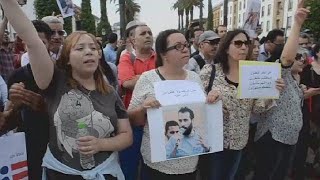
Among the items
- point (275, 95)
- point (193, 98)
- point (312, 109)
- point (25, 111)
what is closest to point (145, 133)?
point (193, 98)

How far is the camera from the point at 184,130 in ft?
8.46

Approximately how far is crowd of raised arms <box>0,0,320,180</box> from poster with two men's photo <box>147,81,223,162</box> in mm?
23

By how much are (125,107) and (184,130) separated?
1.96 feet

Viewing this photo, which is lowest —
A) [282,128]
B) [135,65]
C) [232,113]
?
[282,128]

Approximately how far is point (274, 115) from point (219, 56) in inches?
30.3

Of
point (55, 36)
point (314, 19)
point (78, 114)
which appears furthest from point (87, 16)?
point (78, 114)

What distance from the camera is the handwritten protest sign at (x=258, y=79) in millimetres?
2922

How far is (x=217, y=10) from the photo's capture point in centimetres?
11394

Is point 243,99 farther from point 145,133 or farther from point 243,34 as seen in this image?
point 145,133

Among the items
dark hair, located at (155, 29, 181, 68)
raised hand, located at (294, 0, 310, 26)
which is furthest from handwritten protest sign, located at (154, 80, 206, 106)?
raised hand, located at (294, 0, 310, 26)

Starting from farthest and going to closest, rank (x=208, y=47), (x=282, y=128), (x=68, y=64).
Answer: (x=208, y=47), (x=282, y=128), (x=68, y=64)

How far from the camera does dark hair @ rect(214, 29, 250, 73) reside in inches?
125

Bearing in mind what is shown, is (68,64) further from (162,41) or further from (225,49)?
(225,49)

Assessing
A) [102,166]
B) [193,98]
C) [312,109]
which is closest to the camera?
[102,166]
